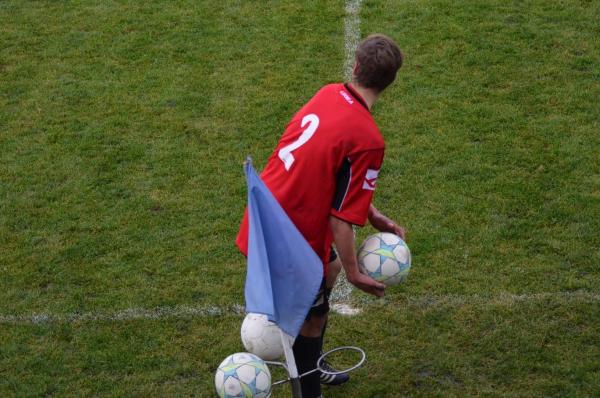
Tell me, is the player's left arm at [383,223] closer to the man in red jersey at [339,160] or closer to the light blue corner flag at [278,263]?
the man in red jersey at [339,160]

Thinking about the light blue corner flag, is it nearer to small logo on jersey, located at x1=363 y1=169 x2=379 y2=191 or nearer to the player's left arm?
small logo on jersey, located at x1=363 y1=169 x2=379 y2=191

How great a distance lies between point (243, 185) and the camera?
25.3 ft

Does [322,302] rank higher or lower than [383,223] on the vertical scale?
lower

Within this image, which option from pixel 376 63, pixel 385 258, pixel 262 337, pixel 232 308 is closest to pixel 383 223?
pixel 385 258

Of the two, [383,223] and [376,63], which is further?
[383,223]

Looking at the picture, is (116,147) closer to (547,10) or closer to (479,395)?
(479,395)

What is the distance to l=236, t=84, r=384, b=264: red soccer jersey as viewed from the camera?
172 inches

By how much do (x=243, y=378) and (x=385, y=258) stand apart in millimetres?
1014

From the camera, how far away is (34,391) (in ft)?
18.1

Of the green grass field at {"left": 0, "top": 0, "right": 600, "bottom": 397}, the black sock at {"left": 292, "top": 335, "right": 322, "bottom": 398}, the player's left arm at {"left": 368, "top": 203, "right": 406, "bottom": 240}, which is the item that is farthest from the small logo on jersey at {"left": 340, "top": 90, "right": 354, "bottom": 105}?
→ the green grass field at {"left": 0, "top": 0, "right": 600, "bottom": 397}

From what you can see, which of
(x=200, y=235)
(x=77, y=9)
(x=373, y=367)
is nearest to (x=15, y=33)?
(x=77, y=9)

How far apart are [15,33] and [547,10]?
626 cm

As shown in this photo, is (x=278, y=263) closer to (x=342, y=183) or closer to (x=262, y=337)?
(x=342, y=183)

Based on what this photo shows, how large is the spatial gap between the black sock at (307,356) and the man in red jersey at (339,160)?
23.7 inches
